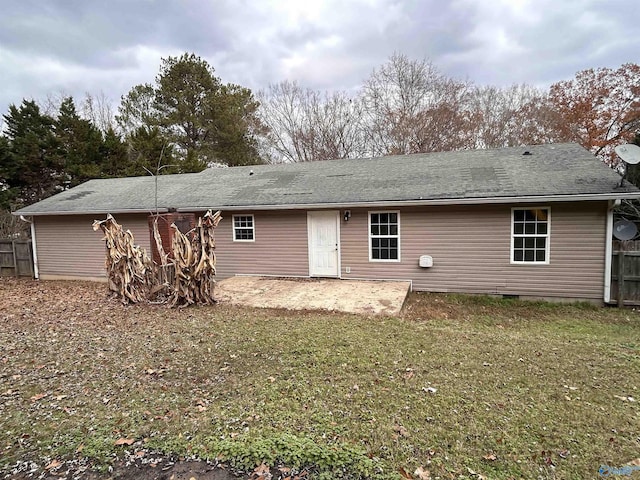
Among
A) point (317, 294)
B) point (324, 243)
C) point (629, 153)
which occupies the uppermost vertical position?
point (629, 153)

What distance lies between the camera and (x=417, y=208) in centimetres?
874

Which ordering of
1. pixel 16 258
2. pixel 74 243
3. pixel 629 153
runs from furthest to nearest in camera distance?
pixel 16 258
pixel 74 243
pixel 629 153

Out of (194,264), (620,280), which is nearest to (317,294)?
(194,264)

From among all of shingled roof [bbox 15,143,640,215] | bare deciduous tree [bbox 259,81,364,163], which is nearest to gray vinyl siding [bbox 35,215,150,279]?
shingled roof [bbox 15,143,640,215]

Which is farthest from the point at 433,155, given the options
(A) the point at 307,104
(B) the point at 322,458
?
(A) the point at 307,104

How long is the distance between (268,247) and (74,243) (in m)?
7.00

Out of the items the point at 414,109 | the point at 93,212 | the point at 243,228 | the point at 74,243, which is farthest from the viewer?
the point at 414,109

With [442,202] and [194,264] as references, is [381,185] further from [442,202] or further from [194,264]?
[194,264]

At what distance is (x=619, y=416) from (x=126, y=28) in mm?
14271

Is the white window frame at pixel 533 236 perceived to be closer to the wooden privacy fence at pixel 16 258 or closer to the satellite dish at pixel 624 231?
the satellite dish at pixel 624 231

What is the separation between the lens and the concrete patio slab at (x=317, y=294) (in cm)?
708

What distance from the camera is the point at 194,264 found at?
711 centimetres

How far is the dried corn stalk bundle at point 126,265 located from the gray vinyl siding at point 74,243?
3955 millimetres

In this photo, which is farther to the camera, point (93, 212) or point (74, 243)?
point (74, 243)
